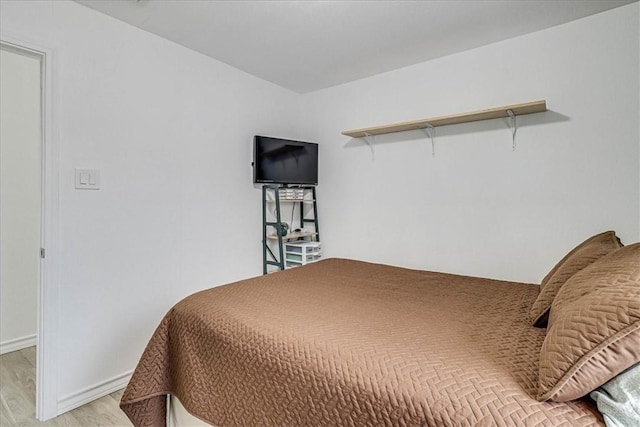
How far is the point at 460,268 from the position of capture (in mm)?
2590

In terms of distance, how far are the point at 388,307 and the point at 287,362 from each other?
2.00ft

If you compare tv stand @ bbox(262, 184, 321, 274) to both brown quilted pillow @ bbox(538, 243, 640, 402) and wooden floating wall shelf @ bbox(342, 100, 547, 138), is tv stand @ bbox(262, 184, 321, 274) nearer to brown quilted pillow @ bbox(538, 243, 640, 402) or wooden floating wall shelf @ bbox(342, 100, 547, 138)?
wooden floating wall shelf @ bbox(342, 100, 547, 138)

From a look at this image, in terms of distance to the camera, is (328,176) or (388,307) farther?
(328,176)

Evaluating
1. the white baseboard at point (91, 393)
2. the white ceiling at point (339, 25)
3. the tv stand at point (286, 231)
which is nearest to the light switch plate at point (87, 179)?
the white ceiling at point (339, 25)

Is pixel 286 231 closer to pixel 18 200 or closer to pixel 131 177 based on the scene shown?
pixel 131 177

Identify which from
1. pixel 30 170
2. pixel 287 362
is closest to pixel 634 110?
pixel 287 362

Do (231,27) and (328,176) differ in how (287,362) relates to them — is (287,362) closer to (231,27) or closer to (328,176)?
(231,27)

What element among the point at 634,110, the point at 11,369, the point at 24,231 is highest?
the point at 634,110

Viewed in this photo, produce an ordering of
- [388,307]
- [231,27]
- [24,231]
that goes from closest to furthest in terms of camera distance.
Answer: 1. [388,307]
2. [231,27]
3. [24,231]

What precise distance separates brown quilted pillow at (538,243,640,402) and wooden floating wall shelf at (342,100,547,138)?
1.50 metres

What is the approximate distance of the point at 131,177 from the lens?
2.22m

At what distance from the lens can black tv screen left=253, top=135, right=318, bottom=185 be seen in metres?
3.00

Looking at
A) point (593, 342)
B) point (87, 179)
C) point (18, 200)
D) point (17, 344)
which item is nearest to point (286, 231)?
point (87, 179)

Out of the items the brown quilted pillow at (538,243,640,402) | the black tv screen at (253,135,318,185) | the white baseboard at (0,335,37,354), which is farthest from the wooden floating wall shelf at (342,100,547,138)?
the white baseboard at (0,335,37,354)
